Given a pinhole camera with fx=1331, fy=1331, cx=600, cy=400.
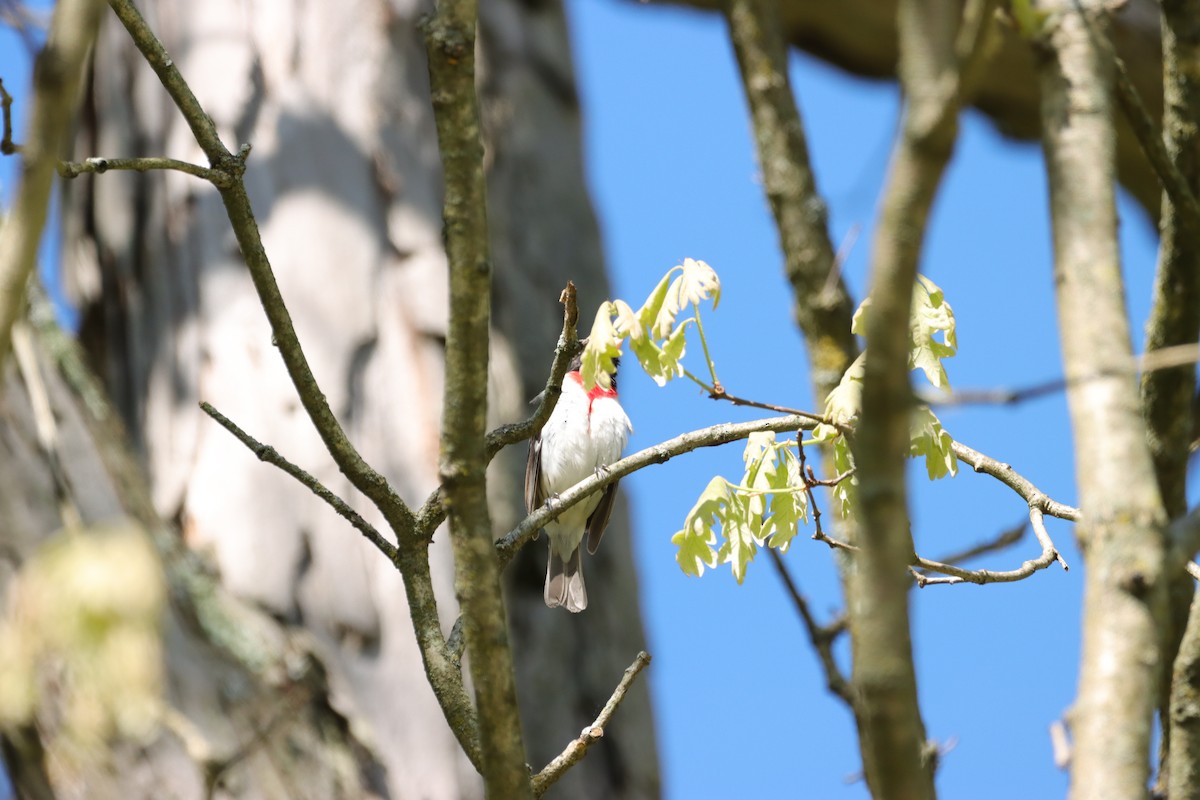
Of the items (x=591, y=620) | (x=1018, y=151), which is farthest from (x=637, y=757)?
(x=1018, y=151)

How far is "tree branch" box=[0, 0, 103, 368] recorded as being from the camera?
1.25 m

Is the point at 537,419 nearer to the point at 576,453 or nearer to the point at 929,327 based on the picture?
the point at 929,327

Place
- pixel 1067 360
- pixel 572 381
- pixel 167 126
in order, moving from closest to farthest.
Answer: pixel 1067 360, pixel 167 126, pixel 572 381

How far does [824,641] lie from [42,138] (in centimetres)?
296

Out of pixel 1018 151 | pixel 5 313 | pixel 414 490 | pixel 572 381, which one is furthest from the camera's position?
pixel 1018 151

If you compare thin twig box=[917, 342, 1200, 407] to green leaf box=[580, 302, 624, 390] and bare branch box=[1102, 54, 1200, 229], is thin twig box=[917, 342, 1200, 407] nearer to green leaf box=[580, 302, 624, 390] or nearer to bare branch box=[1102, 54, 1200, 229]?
green leaf box=[580, 302, 624, 390]

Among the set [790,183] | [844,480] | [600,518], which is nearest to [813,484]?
[844,480]

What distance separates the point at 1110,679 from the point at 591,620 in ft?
13.0

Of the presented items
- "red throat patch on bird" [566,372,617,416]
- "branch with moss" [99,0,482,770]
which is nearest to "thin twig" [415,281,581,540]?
"branch with moss" [99,0,482,770]

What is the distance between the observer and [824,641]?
3.80 metres

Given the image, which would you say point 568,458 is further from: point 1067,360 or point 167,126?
point 1067,360

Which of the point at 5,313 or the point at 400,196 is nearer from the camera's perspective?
the point at 5,313

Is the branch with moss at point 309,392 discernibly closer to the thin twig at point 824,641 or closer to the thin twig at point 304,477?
the thin twig at point 304,477

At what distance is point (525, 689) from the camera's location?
16.6 feet
